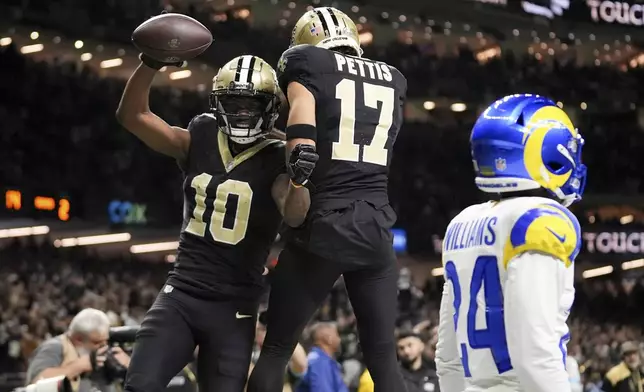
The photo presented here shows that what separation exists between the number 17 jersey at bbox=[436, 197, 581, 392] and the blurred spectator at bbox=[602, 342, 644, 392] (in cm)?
753

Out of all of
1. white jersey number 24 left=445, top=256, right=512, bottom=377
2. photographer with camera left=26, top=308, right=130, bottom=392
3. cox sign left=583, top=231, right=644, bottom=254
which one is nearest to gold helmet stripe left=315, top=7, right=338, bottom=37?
white jersey number 24 left=445, top=256, right=512, bottom=377

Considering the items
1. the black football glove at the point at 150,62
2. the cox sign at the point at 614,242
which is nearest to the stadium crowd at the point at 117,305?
the cox sign at the point at 614,242

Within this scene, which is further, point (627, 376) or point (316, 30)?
point (627, 376)

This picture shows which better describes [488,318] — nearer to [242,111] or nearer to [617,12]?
[242,111]

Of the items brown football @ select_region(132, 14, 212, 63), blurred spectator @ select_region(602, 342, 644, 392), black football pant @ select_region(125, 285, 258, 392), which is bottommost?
blurred spectator @ select_region(602, 342, 644, 392)

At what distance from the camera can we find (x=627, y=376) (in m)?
9.83

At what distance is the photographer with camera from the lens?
459 cm

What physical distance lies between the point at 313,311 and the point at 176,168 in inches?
567

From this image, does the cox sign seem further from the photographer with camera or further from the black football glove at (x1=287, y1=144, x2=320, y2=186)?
the black football glove at (x1=287, y1=144, x2=320, y2=186)

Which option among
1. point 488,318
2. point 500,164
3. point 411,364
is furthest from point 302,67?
point 411,364

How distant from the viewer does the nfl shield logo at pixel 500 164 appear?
278cm

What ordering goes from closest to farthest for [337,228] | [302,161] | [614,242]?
[302,161], [337,228], [614,242]

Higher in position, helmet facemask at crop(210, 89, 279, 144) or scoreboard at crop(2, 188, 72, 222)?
scoreboard at crop(2, 188, 72, 222)

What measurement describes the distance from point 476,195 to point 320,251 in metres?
18.7
